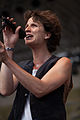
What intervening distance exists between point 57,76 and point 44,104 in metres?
0.16

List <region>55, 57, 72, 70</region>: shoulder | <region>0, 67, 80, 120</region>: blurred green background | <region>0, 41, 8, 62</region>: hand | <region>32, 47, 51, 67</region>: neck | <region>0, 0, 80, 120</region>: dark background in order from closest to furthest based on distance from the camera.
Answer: <region>0, 41, 8, 62</region>: hand
<region>55, 57, 72, 70</region>: shoulder
<region>32, 47, 51, 67</region>: neck
<region>0, 0, 80, 120</region>: dark background
<region>0, 67, 80, 120</region>: blurred green background

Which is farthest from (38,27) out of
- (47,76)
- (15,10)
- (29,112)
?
(15,10)

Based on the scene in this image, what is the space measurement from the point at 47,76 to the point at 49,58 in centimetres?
20

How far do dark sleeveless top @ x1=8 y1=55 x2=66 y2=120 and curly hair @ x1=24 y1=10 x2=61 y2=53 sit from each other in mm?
185

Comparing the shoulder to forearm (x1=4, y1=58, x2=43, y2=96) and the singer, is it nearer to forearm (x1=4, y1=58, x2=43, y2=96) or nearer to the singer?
the singer

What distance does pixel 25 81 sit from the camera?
105 cm

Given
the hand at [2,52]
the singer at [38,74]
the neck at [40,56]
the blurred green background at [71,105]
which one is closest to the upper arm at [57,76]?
the singer at [38,74]

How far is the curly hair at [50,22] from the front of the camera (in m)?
1.35

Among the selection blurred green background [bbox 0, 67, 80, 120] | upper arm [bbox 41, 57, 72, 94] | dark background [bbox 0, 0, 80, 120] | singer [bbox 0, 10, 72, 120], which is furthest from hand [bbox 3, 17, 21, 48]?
blurred green background [bbox 0, 67, 80, 120]

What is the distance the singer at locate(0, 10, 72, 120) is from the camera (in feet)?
3.51

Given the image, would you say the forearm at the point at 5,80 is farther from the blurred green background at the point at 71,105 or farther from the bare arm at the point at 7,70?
the blurred green background at the point at 71,105

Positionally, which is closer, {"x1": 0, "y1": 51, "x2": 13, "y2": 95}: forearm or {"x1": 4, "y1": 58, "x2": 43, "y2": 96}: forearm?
{"x1": 4, "y1": 58, "x2": 43, "y2": 96}: forearm

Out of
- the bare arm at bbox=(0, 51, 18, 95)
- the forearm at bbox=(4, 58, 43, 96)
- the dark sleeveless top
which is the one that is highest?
the forearm at bbox=(4, 58, 43, 96)

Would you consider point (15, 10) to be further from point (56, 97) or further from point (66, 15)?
point (56, 97)
